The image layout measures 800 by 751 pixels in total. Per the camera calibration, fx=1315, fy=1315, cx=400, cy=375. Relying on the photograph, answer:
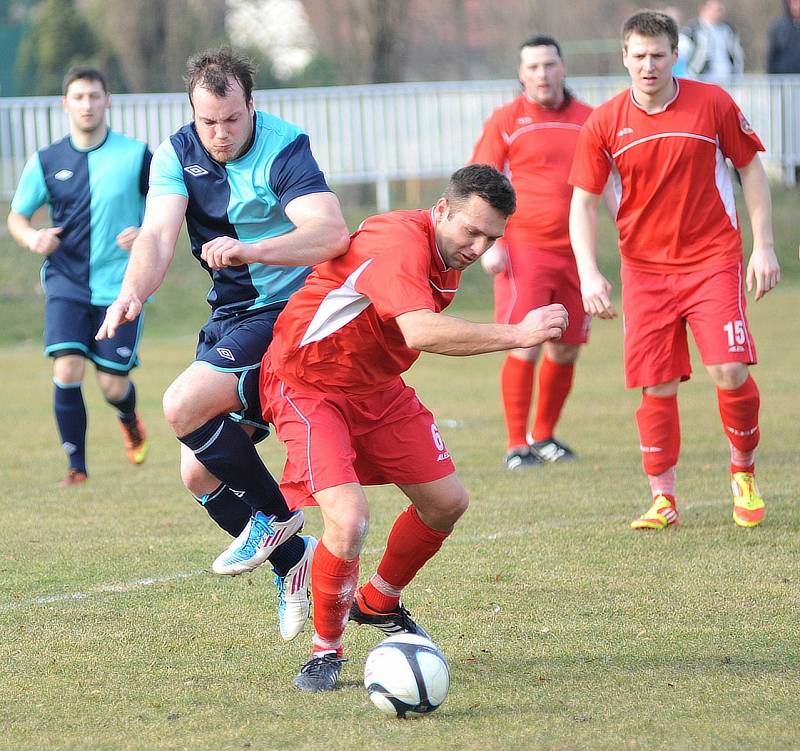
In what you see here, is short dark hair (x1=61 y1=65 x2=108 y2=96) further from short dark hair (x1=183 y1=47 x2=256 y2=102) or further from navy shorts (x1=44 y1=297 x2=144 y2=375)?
short dark hair (x1=183 y1=47 x2=256 y2=102)

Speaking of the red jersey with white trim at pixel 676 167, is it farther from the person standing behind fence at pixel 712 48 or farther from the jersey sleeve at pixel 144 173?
the person standing behind fence at pixel 712 48

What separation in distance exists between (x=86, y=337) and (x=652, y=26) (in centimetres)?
382

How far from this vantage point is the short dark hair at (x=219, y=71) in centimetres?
470

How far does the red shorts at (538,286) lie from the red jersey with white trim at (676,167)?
185cm

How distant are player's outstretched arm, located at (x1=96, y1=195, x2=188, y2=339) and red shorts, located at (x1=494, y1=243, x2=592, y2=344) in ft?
11.9

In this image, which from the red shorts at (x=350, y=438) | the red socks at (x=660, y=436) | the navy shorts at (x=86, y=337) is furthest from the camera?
the navy shorts at (x=86, y=337)

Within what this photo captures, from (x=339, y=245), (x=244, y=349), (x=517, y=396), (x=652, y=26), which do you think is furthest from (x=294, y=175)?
(x=517, y=396)

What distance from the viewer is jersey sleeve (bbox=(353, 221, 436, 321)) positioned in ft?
13.2

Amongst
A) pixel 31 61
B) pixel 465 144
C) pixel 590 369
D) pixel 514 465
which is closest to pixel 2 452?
pixel 514 465

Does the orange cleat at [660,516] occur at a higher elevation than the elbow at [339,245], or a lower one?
lower

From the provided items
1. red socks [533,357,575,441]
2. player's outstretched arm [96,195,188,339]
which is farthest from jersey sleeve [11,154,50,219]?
red socks [533,357,575,441]

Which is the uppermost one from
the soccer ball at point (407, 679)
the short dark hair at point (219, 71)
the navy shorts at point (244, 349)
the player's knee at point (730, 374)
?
the short dark hair at point (219, 71)

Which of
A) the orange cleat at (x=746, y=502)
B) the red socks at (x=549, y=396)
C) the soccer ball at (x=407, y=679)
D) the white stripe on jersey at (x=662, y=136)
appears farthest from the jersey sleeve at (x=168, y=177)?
→ the red socks at (x=549, y=396)

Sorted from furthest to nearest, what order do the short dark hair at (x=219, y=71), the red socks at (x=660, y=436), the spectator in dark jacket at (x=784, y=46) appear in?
the spectator in dark jacket at (x=784, y=46) < the red socks at (x=660, y=436) < the short dark hair at (x=219, y=71)
